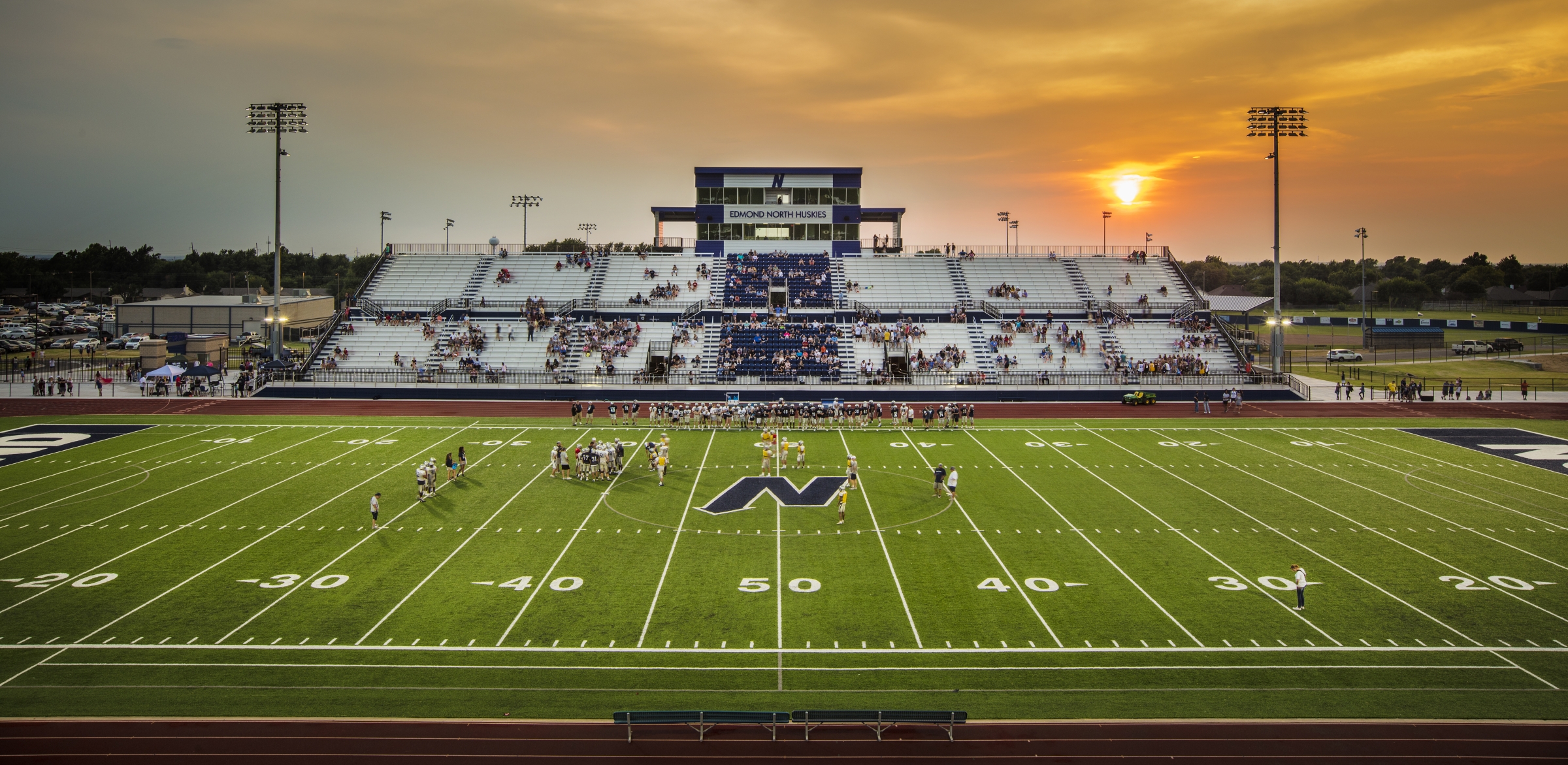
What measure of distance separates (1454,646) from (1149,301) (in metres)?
49.3

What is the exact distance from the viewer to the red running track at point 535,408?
43.4 meters

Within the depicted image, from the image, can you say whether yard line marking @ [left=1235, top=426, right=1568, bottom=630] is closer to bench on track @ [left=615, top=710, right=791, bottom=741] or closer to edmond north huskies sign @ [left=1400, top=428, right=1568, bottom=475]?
edmond north huskies sign @ [left=1400, top=428, right=1568, bottom=475]

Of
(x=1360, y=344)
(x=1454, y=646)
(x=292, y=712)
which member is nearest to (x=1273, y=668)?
(x=1454, y=646)

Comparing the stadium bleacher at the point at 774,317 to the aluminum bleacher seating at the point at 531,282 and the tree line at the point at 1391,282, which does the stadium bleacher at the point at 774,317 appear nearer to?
the aluminum bleacher seating at the point at 531,282

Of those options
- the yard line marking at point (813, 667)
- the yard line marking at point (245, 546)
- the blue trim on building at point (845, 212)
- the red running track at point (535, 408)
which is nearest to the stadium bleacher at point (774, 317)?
the blue trim on building at point (845, 212)

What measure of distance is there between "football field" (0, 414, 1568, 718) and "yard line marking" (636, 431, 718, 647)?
9 centimetres

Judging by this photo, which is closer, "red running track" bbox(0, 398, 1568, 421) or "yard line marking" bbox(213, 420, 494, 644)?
"yard line marking" bbox(213, 420, 494, 644)

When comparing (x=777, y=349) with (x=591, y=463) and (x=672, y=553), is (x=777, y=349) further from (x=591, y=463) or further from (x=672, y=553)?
(x=672, y=553)

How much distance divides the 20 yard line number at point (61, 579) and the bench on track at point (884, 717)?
1588cm

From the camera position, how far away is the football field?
15.2m

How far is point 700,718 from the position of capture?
13406mm

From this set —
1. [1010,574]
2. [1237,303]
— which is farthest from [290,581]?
[1237,303]

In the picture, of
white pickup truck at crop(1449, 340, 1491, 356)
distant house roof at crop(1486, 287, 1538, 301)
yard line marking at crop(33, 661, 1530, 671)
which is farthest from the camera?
distant house roof at crop(1486, 287, 1538, 301)

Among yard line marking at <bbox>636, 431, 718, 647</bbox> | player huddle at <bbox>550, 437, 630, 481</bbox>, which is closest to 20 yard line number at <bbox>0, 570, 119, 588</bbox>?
yard line marking at <bbox>636, 431, 718, 647</bbox>
